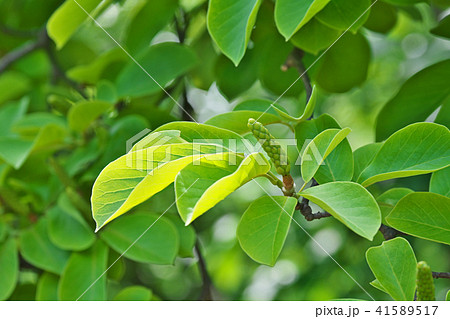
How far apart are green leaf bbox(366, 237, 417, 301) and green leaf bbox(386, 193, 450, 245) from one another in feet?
0.14

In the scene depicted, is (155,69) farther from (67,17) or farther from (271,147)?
(271,147)

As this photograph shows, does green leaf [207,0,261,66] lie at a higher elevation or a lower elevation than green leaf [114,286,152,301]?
higher

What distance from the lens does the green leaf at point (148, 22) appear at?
3.86 ft

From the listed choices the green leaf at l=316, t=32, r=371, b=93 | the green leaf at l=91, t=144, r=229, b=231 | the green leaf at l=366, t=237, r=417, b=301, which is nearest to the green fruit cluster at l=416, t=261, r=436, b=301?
the green leaf at l=366, t=237, r=417, b=301

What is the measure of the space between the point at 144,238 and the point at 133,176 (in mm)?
482

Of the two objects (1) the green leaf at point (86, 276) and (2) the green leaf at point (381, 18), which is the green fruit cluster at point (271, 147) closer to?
(1) the green leaf at point (86, 276)

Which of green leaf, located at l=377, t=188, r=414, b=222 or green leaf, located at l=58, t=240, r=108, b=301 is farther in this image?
green leaf, located at l=58, t=240, r=108, b=301

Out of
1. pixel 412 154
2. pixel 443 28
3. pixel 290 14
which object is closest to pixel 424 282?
pixel 412 154

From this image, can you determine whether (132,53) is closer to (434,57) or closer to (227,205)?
(227,205)

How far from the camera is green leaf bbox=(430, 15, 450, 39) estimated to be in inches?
36.1

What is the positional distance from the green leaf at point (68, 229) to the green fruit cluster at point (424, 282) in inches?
24.3

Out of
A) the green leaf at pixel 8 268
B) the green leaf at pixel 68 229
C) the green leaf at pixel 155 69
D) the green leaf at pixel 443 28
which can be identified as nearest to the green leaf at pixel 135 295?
the green leaf at pixel 68 229

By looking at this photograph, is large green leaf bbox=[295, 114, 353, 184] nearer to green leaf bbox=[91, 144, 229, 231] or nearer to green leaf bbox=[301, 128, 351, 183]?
green leaf bbox=[301, 128, 351, 183]

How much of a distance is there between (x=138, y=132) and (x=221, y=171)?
56 centimetres
